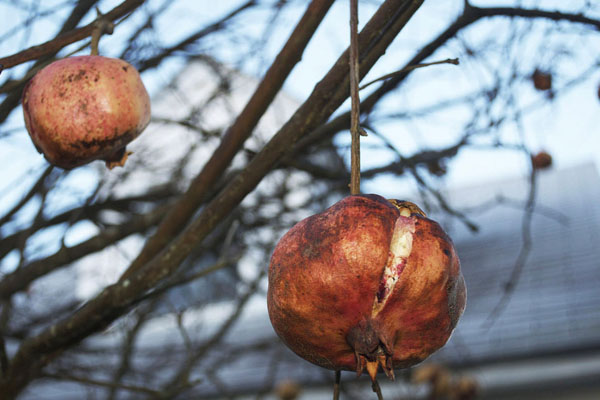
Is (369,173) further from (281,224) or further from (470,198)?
(470,198)

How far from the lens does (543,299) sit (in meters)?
5.67

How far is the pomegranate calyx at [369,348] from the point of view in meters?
0.87

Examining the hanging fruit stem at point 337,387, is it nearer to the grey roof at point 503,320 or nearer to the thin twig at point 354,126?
the thin twig at point 354,126

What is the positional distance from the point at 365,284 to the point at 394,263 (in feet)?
0.18

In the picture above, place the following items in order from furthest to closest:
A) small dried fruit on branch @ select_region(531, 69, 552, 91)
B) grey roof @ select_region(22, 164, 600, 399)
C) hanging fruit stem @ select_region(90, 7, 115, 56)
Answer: grey roof @ select_region(22, 164, 600, 399), small dried fruit on branch @ select_region(531, 69, 552, 91), hanging fruit stem @ select_region(90, 7, 115, 56)

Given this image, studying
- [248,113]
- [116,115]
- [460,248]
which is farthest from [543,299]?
[116,115]

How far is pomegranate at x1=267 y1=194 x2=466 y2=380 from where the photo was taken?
0.86 m

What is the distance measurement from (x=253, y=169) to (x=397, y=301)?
0.68 m

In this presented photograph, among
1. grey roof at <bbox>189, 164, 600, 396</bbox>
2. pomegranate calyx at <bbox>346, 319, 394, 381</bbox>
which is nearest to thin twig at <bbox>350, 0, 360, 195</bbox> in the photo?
pomegranate calyx at <bbox>346, 319, 394, 381</bbox>

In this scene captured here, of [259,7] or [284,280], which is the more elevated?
[284,280]

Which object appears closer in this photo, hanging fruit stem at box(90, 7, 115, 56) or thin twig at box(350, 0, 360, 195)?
thin twig at box(350, 0, 360, 195)

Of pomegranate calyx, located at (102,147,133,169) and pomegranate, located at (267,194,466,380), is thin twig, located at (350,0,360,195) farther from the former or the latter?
pomegranate calyx, located at (102,147,133,169)

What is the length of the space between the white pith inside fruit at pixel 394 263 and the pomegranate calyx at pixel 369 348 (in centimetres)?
3

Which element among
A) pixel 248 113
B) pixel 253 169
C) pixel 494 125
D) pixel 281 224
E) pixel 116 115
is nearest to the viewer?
pixel 116 115
